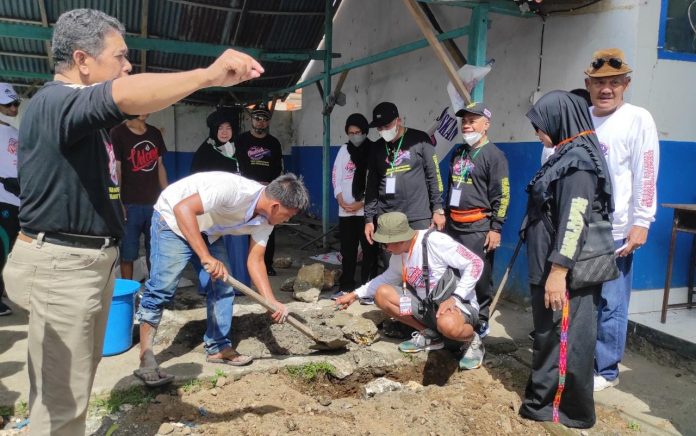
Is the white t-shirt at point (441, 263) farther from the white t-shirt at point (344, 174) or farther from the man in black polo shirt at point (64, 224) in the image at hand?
the man in black polo shirt at point (64, 224)

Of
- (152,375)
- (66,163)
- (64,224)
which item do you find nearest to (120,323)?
(152,375)

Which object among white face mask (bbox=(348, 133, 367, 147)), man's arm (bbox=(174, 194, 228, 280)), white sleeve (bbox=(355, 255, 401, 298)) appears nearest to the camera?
man's arm (bbox=(174, 194, 228, 280))

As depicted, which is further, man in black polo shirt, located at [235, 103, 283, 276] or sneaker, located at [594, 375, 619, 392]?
man in black polo shirt, located at [235, 103, 283, 276]

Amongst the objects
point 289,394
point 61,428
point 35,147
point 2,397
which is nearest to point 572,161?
point 289,394

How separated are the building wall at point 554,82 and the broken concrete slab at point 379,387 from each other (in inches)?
73.8

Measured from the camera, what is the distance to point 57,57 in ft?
5.61

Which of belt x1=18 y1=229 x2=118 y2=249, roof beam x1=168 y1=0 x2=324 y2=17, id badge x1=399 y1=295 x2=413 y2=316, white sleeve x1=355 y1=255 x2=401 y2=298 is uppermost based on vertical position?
roof beam x1=168 y1=0 x2=324 y2=17

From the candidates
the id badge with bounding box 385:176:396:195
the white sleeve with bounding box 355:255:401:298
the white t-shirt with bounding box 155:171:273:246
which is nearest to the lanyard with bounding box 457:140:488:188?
the id badge with bounding box 385:176:396:195

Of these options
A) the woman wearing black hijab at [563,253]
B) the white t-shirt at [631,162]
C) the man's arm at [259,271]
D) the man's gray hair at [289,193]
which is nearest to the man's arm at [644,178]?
the white t-shirt at [631,162]

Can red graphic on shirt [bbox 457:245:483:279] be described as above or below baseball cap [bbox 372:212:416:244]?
below

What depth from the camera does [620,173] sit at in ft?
9.64

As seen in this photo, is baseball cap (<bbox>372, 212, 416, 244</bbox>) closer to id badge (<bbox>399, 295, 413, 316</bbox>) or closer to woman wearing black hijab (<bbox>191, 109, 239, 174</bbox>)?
id badge (<bbox>399, 295, 413, 316</bbox>)

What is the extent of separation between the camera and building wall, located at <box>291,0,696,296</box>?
3615 millimetres

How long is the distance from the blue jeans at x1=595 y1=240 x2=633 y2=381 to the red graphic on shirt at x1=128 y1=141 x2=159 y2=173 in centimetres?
357
